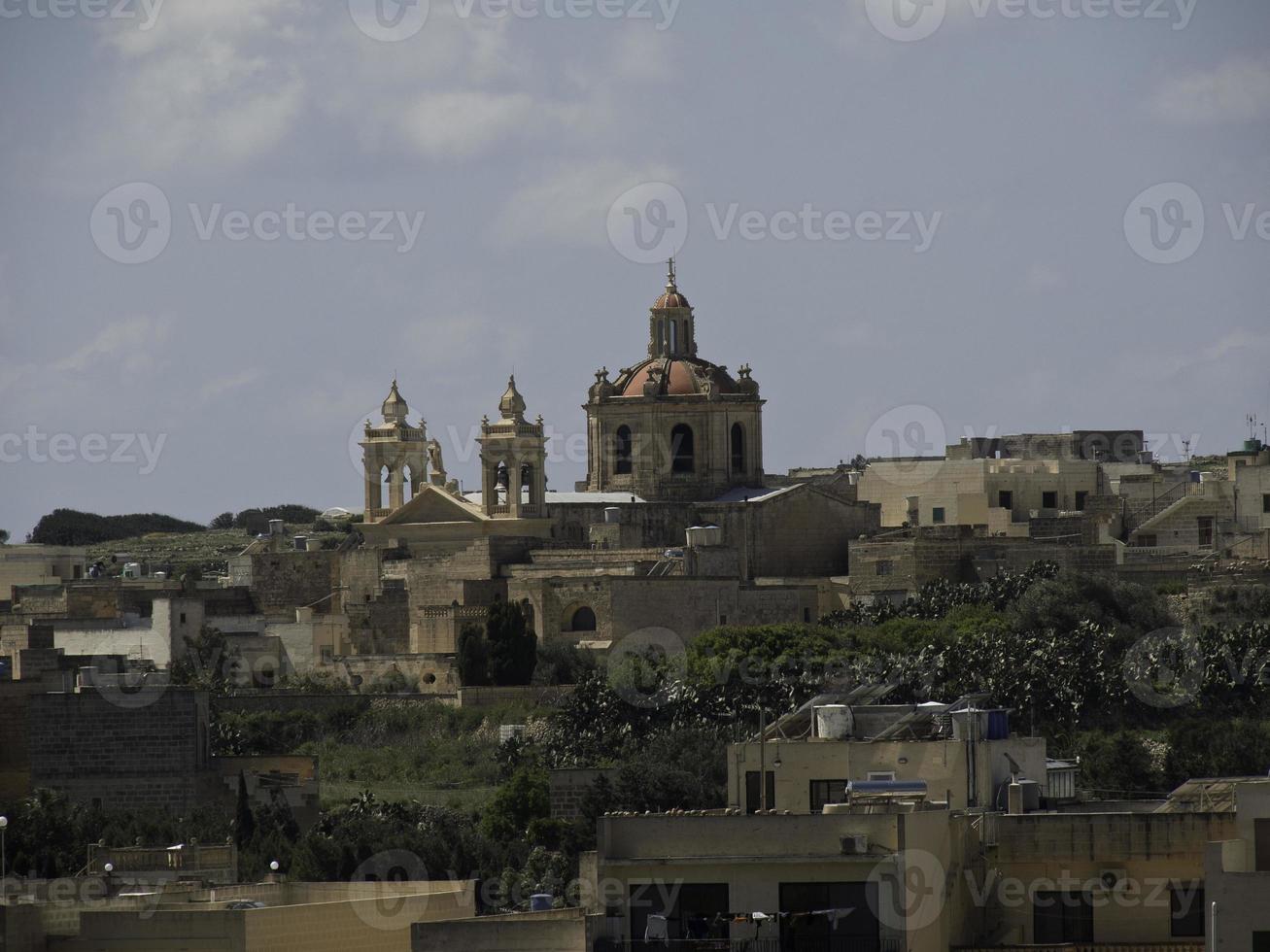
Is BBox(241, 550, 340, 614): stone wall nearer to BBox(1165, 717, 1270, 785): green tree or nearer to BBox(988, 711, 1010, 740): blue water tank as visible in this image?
BBox(1165, 717, 1270, 785): green tree

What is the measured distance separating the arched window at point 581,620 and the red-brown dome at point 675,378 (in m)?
14.1

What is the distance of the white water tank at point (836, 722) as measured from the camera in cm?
4166

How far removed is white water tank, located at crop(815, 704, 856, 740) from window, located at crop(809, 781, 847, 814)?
2081 mm

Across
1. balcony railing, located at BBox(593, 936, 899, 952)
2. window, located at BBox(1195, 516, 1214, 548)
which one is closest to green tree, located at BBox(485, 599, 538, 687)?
window, located at BBox(1195, 516, 1214, 548)

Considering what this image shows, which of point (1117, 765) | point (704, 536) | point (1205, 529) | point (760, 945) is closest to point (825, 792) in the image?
point (760, 945)

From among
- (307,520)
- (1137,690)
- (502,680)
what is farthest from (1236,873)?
(307,520)

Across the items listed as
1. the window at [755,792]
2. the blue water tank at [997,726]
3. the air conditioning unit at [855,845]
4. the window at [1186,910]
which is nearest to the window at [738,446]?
the blue water tank at [997,726]

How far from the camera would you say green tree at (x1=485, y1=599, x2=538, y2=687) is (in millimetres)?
73625

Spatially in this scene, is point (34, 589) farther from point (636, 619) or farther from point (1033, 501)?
point (1033, 501)

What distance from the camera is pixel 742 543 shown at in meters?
84.6

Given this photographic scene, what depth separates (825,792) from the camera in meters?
39.4

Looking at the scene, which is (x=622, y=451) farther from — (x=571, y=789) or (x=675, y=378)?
(x=571, y=789)

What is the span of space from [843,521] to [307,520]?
55.1 meters

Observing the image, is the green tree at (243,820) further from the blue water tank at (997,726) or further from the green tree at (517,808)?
the blue water tank at (997,726)
